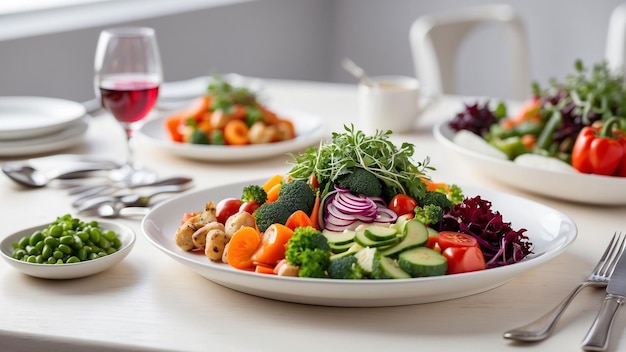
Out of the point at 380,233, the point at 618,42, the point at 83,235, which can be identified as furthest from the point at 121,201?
the point at 618,42

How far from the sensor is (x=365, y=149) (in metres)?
1.51

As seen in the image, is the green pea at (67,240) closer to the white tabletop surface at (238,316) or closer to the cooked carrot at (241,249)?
the white tabletop surface at (238,316)

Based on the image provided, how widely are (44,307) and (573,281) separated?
916 mm

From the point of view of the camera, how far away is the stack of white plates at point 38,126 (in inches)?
90.8

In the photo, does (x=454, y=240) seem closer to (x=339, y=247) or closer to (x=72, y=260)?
(x=339, y=247)

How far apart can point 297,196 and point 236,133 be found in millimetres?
945

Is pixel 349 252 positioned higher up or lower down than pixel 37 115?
higher up

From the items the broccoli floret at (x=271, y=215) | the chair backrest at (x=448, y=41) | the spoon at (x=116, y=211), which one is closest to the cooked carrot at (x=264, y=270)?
the broccoli floret at (x=271, y=215)

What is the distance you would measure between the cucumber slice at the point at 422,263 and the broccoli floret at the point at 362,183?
19 centimetres

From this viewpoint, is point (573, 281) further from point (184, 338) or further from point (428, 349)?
point (184, 338)

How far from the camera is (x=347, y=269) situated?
4.03 ft

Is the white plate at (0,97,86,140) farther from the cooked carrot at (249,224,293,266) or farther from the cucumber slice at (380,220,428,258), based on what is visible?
the cucumber slice at (380,220,428,258)

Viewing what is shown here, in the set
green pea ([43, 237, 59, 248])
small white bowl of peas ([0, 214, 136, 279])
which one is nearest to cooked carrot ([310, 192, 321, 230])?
small white bowl of peas ([0, 214, 136, 279])

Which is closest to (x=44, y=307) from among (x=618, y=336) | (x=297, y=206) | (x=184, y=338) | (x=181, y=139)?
(x=184, y=338)
